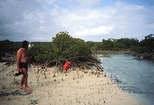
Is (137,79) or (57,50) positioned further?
(57,50)

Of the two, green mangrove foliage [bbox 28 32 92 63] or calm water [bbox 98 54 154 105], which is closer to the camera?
calm water [bbox 98 54 154 105]

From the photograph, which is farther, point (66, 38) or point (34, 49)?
point (66, 38)

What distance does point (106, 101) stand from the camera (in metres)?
5.90

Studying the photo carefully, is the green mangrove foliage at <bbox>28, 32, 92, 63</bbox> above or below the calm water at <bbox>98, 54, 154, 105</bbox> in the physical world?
above

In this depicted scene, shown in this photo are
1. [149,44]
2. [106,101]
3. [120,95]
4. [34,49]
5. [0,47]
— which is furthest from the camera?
[149,44]

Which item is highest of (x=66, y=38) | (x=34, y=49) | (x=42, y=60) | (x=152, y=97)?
(x=66, y=38)

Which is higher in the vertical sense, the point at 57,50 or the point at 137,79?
the point at 57,50

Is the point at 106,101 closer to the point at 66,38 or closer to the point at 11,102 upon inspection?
the point at 11,102

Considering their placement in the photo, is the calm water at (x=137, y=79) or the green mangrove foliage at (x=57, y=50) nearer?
the calm water at (x=137, y=79)

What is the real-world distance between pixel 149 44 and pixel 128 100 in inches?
1232

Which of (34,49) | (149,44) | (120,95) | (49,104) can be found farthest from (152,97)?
(149,44)

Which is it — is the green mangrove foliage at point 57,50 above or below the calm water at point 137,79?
above

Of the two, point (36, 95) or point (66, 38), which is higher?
point (66, 38)

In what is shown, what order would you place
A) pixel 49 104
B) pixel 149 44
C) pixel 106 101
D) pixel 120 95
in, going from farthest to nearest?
pixel 149 44 → pixel 120 95 → pixel 106 101 → pixel 49 104
